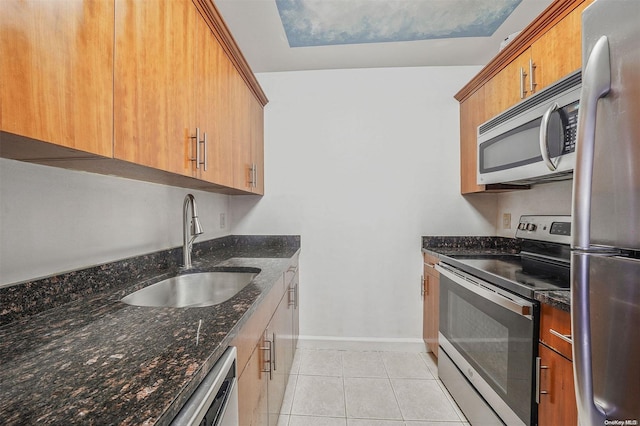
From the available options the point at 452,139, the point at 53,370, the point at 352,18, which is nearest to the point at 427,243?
the point at 452,139

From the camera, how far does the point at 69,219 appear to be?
97 centimetres

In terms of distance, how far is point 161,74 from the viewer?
3.12 ft

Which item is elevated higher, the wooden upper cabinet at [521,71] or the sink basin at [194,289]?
the wooden upper cabinet at [521,71]

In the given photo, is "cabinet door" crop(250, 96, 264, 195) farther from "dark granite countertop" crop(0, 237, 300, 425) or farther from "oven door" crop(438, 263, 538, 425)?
"oven door" crop(438, 263, 538, 425)

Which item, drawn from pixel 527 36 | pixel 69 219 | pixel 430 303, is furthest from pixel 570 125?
pixel 69 219

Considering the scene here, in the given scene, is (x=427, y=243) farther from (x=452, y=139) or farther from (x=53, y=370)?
(x=53, y=370)

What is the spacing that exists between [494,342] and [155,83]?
179cm

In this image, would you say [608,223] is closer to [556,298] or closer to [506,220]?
[556,298]

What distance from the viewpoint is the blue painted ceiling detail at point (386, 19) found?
1.66 meters

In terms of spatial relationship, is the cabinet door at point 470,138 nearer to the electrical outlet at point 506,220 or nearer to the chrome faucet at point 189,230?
the electrical outlet at point 506,220

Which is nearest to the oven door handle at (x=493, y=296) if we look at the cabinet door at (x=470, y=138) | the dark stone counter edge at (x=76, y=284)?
the cabinet door at (x=470, y=138)

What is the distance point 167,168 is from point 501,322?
1.57 meters

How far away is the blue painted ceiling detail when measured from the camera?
166cm

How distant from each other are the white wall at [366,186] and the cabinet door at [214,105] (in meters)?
0.92
